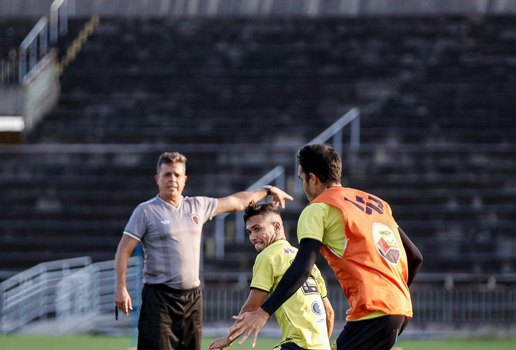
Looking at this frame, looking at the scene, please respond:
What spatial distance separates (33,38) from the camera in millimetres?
30797

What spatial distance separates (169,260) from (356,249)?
3.19 metres

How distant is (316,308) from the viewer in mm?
8305

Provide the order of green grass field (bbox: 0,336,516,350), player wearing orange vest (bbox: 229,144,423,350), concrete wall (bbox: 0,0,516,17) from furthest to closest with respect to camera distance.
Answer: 1. concrete wall (bbox: 0,0,516,17)
2. green grass field (bbox: 0,336,516,350)
3. player wearing orange vest (bbox: 229,144,423,350)

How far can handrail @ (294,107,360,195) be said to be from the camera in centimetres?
2580

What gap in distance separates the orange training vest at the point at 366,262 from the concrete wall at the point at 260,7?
24.7 meters

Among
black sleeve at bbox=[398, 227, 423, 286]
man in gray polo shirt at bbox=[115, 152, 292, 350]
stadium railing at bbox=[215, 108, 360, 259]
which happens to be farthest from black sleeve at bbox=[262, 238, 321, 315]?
stadium railing at bbox=[215, 108, 360, 259]

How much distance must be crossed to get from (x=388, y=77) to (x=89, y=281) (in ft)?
30.7

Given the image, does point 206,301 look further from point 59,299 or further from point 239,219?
point 239,219

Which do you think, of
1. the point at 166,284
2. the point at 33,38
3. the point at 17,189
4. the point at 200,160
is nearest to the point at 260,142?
the point at 200,160

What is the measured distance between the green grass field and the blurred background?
1130 millimetres

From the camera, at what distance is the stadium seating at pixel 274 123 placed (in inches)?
947

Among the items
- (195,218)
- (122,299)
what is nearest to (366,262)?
(122,299)

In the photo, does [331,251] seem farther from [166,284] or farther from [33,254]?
[33,254]

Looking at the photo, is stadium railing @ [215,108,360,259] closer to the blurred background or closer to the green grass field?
the blurred background
